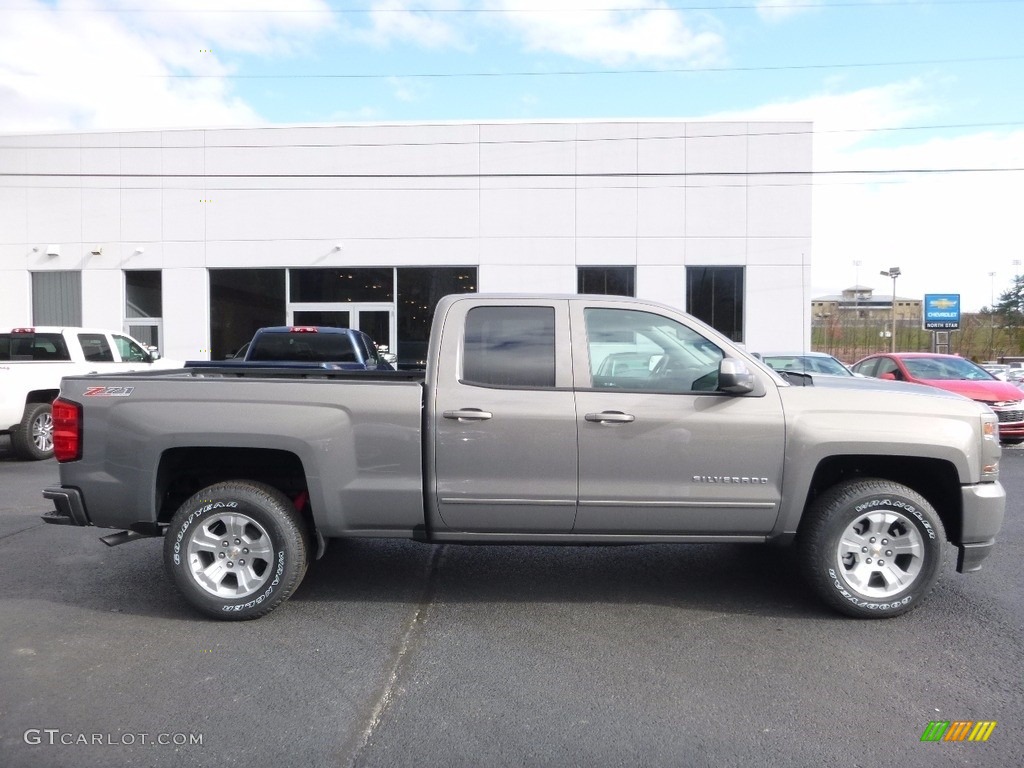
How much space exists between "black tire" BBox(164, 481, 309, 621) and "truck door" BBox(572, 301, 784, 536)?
5.56 ft

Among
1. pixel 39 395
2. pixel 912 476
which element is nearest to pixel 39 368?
pixel 39 395

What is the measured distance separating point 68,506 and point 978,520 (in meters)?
5.32

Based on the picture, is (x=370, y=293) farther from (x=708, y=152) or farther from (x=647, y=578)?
(x=647, y=578)

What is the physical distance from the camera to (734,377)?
4.11m

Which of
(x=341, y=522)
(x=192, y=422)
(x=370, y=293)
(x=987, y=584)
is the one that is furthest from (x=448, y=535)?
(x=370, y=293)

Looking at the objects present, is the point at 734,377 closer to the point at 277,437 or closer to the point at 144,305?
the point at 277,437

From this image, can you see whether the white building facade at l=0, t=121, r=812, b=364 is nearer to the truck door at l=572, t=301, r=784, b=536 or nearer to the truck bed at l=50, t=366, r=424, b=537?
the truck door at l=572, t=301, r=784, b=536

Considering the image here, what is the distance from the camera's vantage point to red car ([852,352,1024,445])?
1175 cm

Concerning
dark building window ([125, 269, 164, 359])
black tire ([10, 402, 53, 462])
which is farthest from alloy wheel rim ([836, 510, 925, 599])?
dark building window ([125, 269, 164, 359])

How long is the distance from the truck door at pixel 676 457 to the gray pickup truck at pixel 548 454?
0.4 inches

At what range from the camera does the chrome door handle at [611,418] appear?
4.25m

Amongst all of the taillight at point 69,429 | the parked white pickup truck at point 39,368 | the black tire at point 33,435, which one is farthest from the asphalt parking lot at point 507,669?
the black tire at point 33,435

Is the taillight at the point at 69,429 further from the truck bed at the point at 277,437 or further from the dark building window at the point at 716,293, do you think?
the dark building window at the point at 716,293

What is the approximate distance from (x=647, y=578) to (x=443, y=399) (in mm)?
2076
